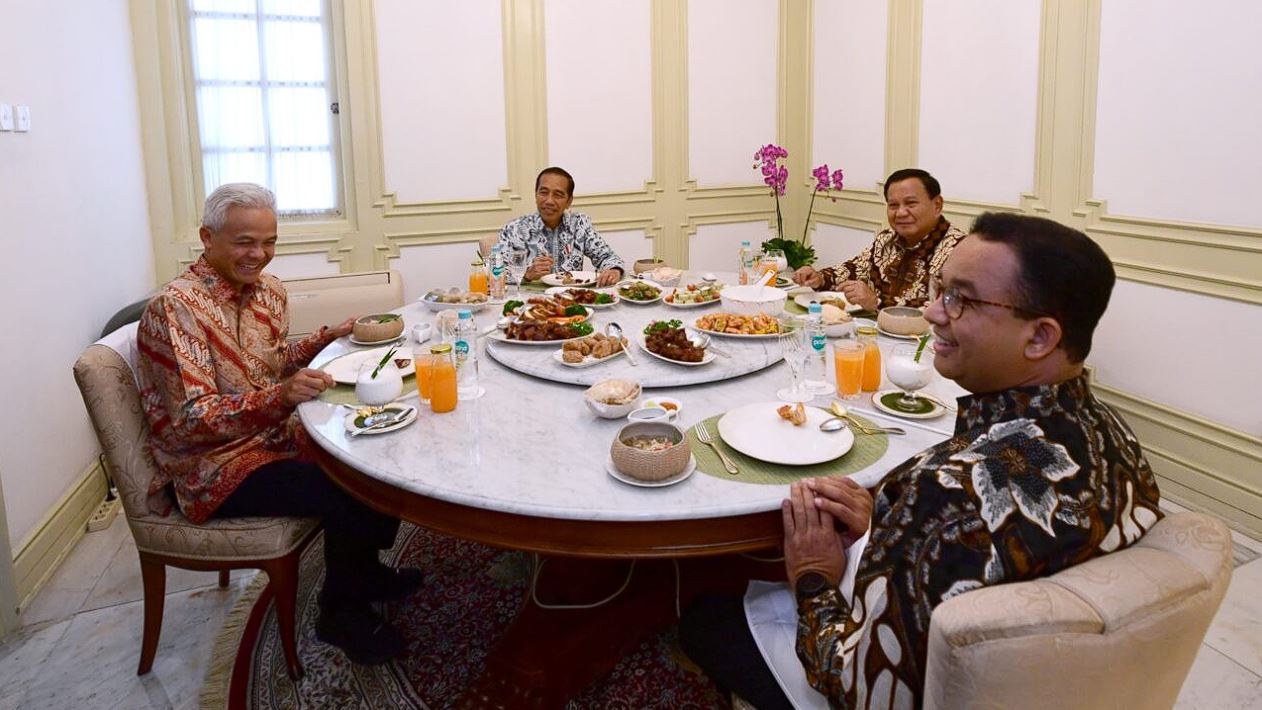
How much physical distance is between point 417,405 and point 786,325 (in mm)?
1136

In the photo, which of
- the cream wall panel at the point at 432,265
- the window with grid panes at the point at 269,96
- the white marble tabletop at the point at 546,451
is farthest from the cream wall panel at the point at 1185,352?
the window with grid panes at the point at 269,96

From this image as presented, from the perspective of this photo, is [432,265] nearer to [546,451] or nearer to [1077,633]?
[546,451]

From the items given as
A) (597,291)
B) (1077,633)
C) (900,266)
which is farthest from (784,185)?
(1077,633)

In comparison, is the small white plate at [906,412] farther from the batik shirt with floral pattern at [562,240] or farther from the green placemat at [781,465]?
the batik shirt with floral pattern at [562,240]

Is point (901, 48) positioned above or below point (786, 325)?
above

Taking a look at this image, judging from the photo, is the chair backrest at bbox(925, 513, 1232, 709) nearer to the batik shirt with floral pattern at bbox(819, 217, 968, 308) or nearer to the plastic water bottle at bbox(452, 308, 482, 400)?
the plastic water bottle at bbox(452, 308, 482, 400)

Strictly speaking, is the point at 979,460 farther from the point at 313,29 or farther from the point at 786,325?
the point at 313,29

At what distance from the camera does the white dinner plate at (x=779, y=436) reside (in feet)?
4.99

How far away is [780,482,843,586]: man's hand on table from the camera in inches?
50.9

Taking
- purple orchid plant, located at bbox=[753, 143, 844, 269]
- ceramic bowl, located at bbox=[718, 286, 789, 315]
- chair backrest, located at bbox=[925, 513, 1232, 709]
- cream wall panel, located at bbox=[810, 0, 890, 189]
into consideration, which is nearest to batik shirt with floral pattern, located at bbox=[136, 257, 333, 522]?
ceramic bowl, located at bbox=[718, 286, 789, 315]

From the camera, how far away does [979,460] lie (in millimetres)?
1016

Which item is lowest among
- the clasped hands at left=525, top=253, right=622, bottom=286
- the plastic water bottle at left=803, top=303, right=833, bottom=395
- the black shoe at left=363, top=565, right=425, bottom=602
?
the black shoe at left=363, top=565, right=425, bottom=602

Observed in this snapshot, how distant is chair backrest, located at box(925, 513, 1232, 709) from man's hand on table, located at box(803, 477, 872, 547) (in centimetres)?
44

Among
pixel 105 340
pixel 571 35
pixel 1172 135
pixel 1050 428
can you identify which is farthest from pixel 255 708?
pixel 571 35
